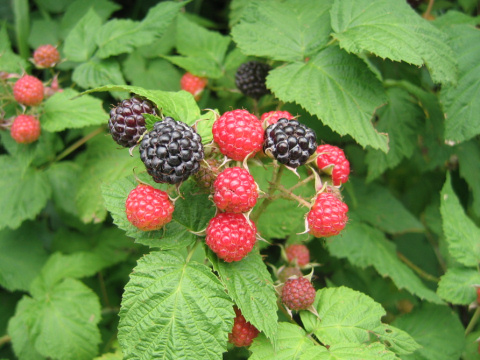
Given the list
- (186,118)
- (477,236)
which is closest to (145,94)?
(186,118)

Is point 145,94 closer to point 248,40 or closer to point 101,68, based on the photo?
point 248,40

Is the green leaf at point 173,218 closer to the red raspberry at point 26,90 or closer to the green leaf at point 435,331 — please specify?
the red raspberry at point 26,90

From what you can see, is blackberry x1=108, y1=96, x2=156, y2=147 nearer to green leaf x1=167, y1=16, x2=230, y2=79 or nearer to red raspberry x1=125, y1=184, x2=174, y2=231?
red raspberry x1=125, y1=184, x2=174, y2=231

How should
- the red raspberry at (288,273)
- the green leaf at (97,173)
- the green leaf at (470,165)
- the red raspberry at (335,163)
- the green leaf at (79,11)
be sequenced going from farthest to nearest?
1. the green leaf at (79,11)
2. the green leaf at (470,165)
3. the green leaf at (97,173)
4. the red raspberry at (288,273)
5. the red raspberry at (335,163)

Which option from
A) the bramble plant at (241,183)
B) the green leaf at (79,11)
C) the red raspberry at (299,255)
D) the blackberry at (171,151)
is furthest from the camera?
the green leaf at (79,11)

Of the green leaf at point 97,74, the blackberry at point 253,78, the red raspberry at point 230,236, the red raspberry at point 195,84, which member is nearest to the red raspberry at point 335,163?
the red raspberry at point 230,236

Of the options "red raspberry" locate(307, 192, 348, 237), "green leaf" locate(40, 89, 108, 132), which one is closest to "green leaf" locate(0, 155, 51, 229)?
"green leaf" locate(40, 89, 108, 132)
